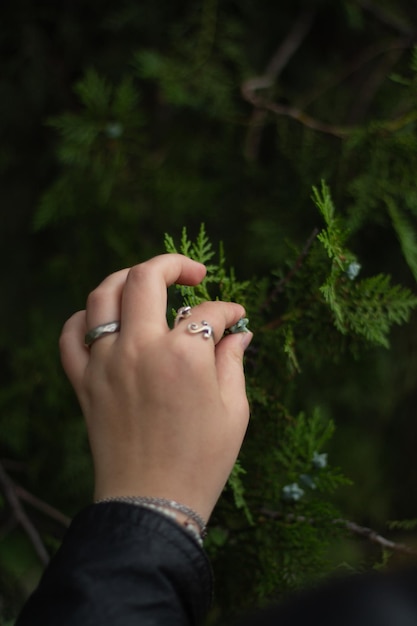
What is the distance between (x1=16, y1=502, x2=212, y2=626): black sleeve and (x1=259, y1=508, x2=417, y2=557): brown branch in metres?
0.36

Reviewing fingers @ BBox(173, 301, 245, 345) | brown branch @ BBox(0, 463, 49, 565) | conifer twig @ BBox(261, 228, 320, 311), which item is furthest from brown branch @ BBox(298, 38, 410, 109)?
brown branch @ BBox(0, 463, 49, 565)

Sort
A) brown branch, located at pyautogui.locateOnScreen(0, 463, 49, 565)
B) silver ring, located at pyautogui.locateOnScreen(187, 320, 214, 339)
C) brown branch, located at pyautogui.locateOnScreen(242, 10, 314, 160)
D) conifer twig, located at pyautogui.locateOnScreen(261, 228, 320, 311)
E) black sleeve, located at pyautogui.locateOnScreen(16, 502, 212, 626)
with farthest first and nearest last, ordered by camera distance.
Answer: brown branch, located at pyautogui.locateOnScreen(242, 10, 314, 160)
brown branch, located at pyautogui.locateOnScreen(0, 463, 49, 565)
conifer twig, located at pyautogui.locateOnScreen(261, 228, 320, 311)
silver ring, located at pyautogui.locateOnScreen(187, 320, 214, 339)
black sleeve, located at pyautogui.locateOnScreen(16, 502, 212, 626)

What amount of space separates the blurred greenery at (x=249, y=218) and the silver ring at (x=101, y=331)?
270 millimetres

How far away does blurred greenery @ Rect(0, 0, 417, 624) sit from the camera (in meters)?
1.04

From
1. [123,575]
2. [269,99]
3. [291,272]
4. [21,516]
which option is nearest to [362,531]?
[291,272]

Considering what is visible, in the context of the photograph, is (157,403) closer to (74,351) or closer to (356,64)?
(74,351)

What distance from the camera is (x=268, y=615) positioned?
537 mm

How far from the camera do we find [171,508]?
67 cm

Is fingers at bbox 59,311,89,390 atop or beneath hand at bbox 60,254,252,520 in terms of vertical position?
atop

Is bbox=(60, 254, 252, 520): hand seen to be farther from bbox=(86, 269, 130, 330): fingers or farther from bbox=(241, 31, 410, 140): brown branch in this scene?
bbox=(241, 31, 410, 140): brown branch

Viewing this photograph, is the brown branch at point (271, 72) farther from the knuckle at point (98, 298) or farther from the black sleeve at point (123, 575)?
the black sleeve at point (123, 575)

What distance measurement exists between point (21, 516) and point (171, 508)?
71 cm

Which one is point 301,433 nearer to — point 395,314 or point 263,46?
point 395,314

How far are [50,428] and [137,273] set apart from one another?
819mm
